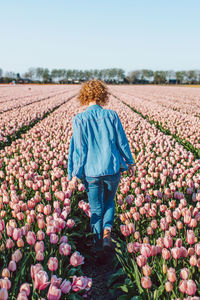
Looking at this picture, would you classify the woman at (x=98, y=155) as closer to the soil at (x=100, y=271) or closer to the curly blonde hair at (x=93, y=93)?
the curly blonde hair at (x=93, y=93)

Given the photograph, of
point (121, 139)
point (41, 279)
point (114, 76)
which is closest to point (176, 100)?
point (121, 139)

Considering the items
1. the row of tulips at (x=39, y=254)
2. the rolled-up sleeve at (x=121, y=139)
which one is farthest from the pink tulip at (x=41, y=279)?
the rolled-up sleeve at (x=121, y=139)

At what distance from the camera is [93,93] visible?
3295 millimetres

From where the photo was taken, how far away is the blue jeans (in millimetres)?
3143

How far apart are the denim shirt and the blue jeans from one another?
98 mm

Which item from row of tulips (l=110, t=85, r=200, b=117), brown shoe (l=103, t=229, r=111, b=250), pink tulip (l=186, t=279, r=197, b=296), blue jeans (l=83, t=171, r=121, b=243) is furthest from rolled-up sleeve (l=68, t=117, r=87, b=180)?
row of tulips (l=110, t=85, r=200, b=117)

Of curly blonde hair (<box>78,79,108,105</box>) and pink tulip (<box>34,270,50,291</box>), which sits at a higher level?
curly blonde hair (<box>78,79,108,105</box>)

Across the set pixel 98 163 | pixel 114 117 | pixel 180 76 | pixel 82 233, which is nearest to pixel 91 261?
pixel 82 233

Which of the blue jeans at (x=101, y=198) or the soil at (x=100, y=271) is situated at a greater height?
the blue jeans at (x=101, y=198)

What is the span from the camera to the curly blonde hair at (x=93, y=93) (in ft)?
10.8

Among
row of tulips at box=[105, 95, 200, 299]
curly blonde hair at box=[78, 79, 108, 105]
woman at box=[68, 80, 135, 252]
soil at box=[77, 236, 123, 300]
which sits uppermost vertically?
curly blonde hair at box=[78, 79, 108, 105]

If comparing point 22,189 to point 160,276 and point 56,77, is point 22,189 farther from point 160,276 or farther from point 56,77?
point 56,77

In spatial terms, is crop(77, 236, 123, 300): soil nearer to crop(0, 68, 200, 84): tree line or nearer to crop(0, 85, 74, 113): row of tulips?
crop(0, 85, 74, 113): row of tulips

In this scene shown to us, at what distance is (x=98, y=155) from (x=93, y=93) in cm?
71
